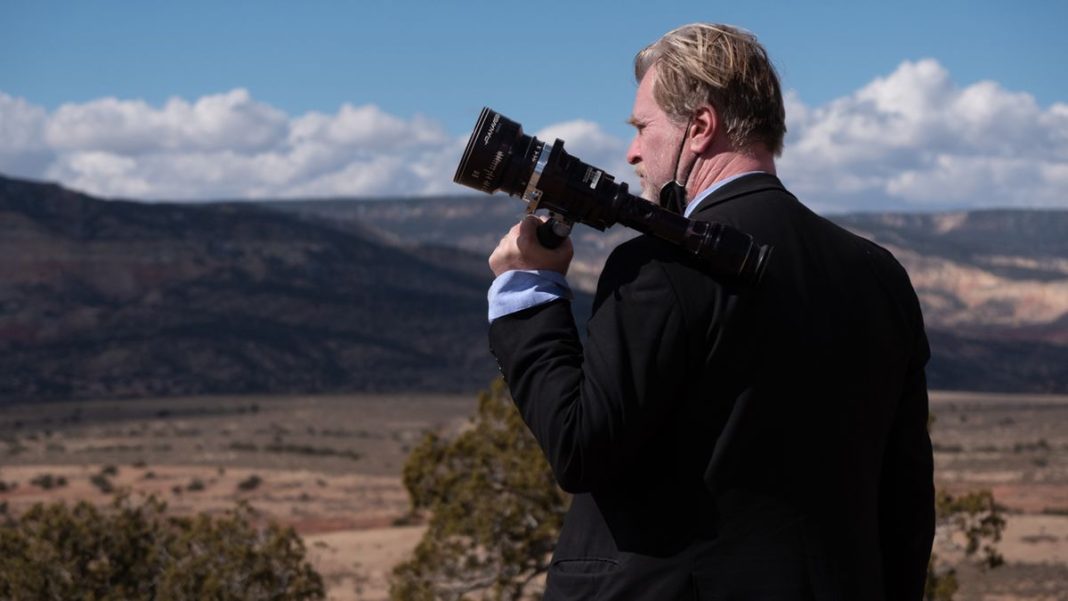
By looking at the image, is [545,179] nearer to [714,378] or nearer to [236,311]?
[714,378]

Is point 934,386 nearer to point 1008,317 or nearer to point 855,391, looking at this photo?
point 1008,317

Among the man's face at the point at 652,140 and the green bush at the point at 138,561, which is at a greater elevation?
the man's face at the point at 652,140

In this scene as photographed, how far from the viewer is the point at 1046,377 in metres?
76.8

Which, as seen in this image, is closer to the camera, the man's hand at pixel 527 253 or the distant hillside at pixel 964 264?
the man's hand at pixel 527 253

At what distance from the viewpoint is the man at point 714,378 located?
6.83 ft

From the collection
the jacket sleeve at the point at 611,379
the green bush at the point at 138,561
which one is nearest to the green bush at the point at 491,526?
the green bush at the point at 138,561

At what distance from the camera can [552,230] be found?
7.54ft

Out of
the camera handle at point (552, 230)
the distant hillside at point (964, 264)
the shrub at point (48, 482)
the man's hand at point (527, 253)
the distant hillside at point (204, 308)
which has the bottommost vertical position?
the shrub at point (48, 482)

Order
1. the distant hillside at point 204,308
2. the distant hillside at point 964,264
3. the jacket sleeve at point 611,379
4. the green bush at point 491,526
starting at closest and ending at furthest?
the jacket sleeve at point 611,379
the green bush at point 491,526
the distant hillside at point 204,308
the distant hillside at point 964,264

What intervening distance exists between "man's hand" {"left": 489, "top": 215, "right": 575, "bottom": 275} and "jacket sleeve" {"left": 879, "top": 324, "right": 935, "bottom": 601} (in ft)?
2.22

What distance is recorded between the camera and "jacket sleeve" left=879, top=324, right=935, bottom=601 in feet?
7.97

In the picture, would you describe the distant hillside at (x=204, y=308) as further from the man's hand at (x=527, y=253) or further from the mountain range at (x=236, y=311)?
the man's hand at (x=527, y=253)

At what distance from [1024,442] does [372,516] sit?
22709 millimetres

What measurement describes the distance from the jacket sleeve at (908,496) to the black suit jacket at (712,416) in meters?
0.19
